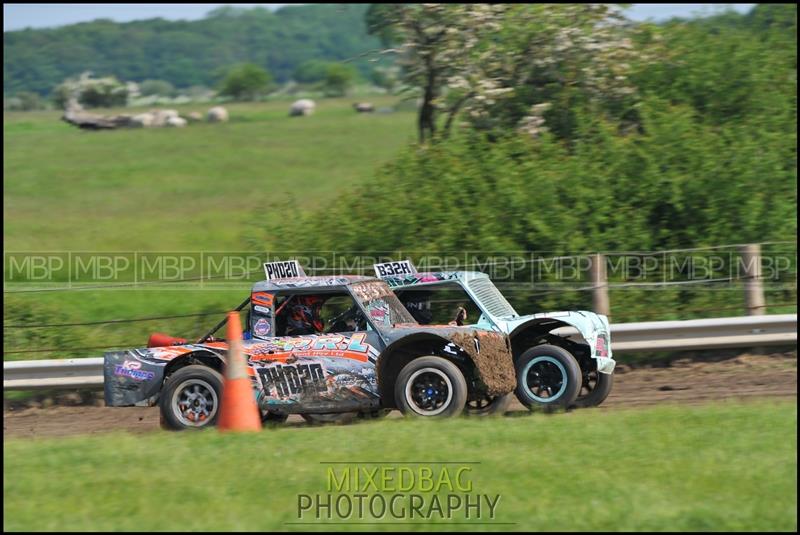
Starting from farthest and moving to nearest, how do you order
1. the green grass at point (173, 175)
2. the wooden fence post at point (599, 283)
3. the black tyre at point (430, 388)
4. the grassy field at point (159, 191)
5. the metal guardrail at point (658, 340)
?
the green grass at point (173, 175) → the grassy field at point (159, 191) → the wooden fence post at point (599, 283) → the metal guardrail at point (658, 340) → the black tyre at point (430, 388)

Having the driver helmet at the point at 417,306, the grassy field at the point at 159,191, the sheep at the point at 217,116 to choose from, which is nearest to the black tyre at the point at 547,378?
the driver helmet at the point at 417,306

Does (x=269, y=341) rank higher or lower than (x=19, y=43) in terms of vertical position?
lower

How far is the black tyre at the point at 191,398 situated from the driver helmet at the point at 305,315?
0.94 m

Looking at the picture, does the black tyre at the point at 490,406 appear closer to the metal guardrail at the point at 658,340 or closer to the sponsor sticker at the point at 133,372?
the metal guardrail at the point at 658,340

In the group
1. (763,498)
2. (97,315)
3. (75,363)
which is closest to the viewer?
(763,498)

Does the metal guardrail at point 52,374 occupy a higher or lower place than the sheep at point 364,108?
lower

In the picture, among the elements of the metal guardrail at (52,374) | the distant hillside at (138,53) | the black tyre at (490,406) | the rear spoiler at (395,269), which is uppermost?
the distant hillside at (138,53)

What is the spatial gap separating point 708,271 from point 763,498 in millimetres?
8802

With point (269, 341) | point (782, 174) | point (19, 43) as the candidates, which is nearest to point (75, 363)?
point (269, 341)

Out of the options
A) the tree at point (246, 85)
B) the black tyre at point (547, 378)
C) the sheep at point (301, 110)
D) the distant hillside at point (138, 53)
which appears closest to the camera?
the black tyre at point (547, 378)

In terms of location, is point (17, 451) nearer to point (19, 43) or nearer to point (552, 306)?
point (552, 306)

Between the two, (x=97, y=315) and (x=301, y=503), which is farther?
(x=97, y=315)

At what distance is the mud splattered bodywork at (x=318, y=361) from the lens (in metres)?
9.43

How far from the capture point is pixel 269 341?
9.64m
